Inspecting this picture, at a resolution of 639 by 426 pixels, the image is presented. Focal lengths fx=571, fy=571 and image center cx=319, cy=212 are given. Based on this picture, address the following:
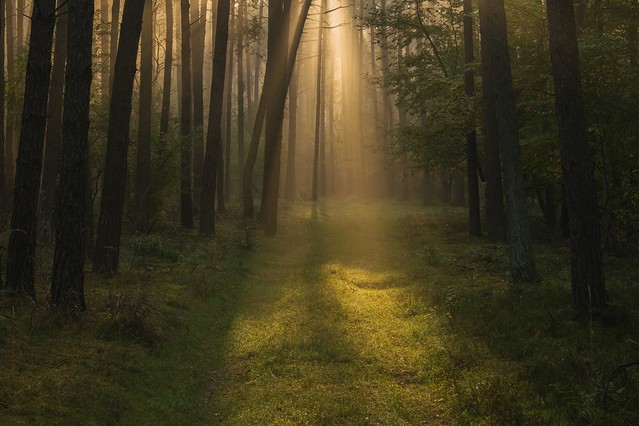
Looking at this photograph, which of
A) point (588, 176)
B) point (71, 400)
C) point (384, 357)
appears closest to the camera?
point (71, 400)

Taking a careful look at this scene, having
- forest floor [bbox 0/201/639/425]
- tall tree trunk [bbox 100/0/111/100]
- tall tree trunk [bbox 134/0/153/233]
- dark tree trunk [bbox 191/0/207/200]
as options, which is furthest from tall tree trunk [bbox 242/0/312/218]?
forest floor [bbox 0/201/639/425]

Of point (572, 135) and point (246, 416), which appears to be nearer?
point (246, 416)

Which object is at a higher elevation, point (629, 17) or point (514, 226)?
point (629, 17)

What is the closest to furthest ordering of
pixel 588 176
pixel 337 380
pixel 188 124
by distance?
pixel 337 380
pixel 588 176
pixel 188 124

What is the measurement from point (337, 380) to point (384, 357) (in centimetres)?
113

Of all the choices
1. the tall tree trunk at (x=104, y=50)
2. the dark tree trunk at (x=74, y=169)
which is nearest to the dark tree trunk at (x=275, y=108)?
the tall tree trunk at (x=104, y=50)

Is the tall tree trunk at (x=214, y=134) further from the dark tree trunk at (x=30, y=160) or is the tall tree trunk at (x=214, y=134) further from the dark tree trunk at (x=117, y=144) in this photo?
the dark tree trunk at (x=30, y=160)

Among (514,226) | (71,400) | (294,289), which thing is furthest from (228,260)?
(71,400)

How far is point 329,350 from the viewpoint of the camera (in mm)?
8227

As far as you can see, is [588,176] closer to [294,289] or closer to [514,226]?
[514,226]

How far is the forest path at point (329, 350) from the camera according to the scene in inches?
246

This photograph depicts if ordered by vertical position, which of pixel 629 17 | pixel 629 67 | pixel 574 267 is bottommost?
pixel 574 267

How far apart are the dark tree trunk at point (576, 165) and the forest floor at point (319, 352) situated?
0.52 m

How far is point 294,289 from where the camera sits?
1274 centimetres
